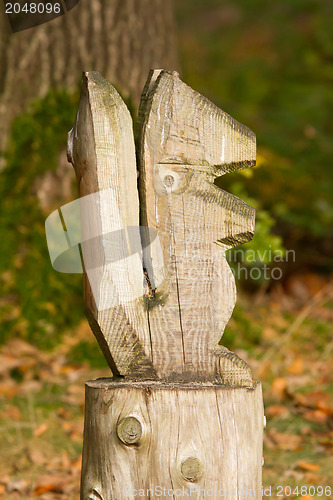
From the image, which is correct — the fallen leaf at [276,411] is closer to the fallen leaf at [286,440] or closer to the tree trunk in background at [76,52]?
the fallen leaf at [286,440]

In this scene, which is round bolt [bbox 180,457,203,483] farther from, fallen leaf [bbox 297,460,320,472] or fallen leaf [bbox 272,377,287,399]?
fallen leaf [bbox 272,377,287,399]

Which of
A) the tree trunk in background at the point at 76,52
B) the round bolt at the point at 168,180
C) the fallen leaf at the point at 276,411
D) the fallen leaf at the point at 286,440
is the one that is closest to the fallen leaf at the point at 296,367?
the fallen leaf at the point at 276,411

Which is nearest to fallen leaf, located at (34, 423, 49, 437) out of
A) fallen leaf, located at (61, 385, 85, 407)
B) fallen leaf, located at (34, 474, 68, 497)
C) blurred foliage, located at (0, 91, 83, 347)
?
fallen leaf, located at (61, 385, 85, 407)

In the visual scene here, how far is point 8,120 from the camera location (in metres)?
4.59

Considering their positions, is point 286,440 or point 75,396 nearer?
point 286,440

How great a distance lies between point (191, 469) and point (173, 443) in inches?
3.8

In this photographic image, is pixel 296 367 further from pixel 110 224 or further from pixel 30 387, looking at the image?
pixel 110 224

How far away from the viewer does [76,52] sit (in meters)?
4.61

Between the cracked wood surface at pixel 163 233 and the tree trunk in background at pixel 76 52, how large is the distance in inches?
108

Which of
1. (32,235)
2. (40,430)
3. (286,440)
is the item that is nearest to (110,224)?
(40,430)

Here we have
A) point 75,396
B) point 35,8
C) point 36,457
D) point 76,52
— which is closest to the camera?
point 35,8

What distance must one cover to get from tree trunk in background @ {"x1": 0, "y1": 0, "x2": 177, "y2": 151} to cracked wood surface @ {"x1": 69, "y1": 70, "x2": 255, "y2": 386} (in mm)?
2733

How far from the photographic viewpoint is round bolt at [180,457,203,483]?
176 cm

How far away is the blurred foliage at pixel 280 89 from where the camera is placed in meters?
6.30
